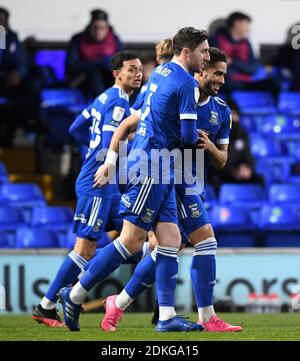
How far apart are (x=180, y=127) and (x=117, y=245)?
2.89 feet

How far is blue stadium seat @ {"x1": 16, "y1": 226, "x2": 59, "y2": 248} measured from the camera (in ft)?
41.4

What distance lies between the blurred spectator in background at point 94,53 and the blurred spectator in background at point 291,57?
2.51 meters

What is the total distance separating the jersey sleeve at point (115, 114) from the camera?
8867 mm

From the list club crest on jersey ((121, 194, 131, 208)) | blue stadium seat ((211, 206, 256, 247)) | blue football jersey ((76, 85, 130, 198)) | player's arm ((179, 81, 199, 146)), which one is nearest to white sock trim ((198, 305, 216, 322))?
club crest on jersey ((121, 194, 131, 208))

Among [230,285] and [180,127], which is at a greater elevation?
[180,127]

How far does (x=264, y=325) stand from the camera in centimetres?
908

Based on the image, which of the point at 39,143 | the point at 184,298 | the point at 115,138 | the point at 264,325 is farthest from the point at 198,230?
the point at 39,143

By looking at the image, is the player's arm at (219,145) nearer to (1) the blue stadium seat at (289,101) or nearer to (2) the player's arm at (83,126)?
(2) the player's arm at (83,126)

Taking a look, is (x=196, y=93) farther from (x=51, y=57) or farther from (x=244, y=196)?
(x=51, y=57)

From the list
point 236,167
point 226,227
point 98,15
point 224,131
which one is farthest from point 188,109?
point 98,15

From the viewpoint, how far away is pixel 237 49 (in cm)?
1505

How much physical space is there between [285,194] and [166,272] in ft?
21.0

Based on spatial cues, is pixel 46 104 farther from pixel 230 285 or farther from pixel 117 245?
pixel 117 245

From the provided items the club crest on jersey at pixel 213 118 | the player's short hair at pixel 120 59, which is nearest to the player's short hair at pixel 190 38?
the club crest on jersey at pixel 213 118
